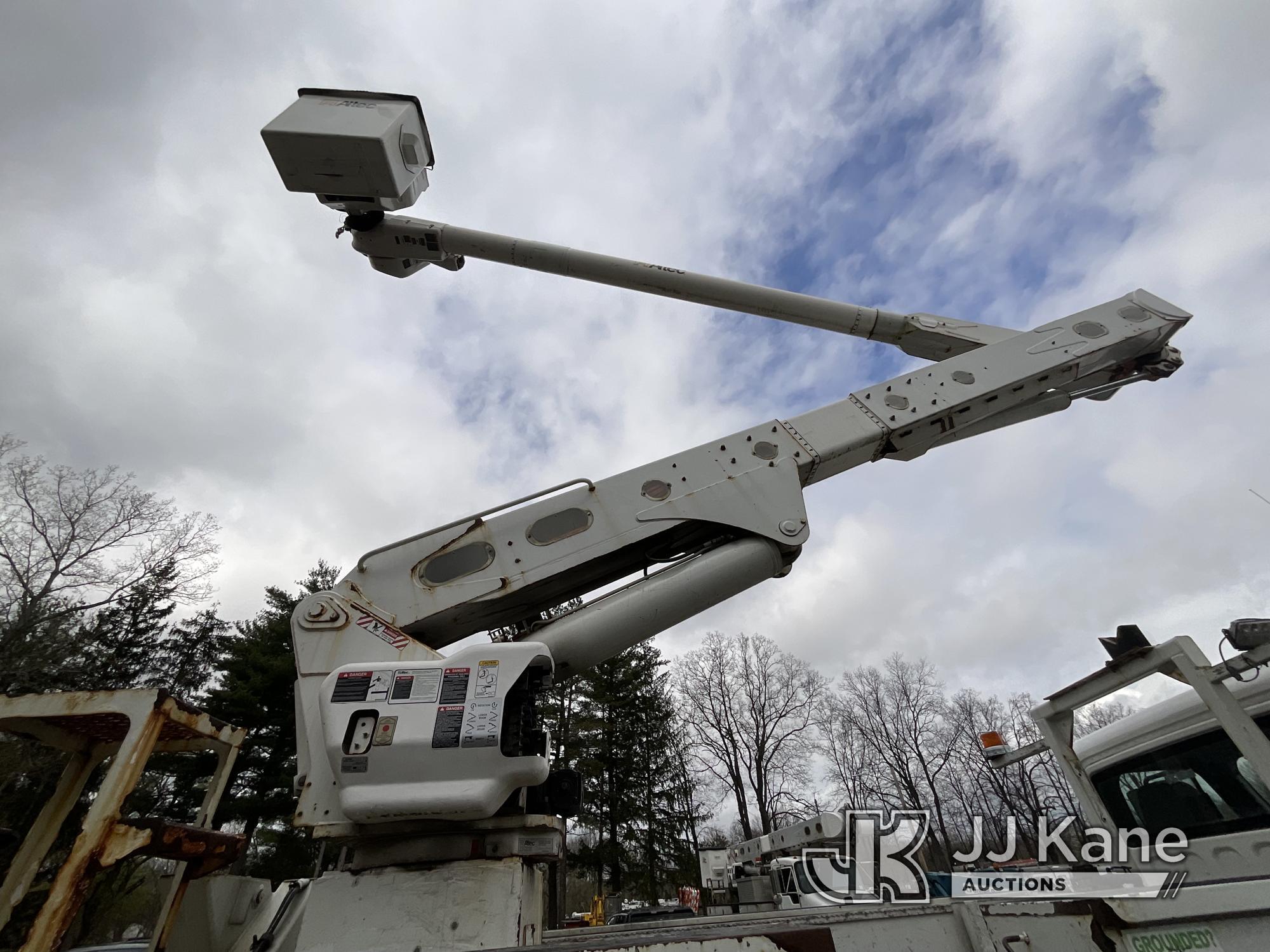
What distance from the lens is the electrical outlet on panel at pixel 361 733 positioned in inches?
106

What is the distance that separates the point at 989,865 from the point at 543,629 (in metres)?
4.94

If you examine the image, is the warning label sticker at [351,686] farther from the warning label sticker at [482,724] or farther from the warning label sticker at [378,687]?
the warning label sticker at [482,724]

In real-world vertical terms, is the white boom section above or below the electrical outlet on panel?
above

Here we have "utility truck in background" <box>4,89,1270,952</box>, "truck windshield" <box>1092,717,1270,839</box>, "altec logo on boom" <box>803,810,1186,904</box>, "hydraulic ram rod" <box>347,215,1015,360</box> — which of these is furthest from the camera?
"hydraulic ram rod" <box>347,215,1015,360</box>

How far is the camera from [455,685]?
2.84 meters

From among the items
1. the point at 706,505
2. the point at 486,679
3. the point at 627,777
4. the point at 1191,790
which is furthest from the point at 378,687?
the point at 627,777

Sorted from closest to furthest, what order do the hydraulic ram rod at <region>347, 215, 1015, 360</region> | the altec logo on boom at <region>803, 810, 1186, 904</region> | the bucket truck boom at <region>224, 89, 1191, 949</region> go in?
the bucket truck boom at <region>224, 89, 1191, 949</region> < the altec logo on boom at <region>803, 810, 1186, 904</region> < the hydraulic ram rod at <region>347, 215, 1015, 360</region>

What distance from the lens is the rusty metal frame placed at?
2.06m

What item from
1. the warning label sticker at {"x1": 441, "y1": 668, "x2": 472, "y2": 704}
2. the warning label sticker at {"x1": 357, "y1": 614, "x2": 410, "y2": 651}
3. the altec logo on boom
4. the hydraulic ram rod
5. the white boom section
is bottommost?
the altec logo on boom

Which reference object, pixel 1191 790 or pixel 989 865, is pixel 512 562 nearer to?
pixel 1191 790

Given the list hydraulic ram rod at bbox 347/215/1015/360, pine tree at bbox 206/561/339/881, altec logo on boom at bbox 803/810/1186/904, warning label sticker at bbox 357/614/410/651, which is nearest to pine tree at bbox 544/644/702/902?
pine tree at bbox 206/561/339/881

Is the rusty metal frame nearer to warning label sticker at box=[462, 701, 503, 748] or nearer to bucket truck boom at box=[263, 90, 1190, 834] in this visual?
bucket truck boom at box=[263, 90, 1190, 834]

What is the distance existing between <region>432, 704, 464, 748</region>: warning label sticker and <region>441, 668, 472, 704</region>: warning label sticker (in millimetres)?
30

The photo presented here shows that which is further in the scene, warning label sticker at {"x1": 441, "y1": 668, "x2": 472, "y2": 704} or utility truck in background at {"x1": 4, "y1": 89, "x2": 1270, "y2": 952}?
warning label sticker at {"x1": 441, "y1": 668, "x2": 472, "y2": 704}
